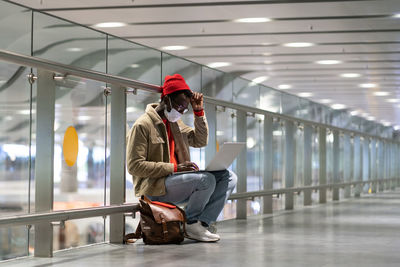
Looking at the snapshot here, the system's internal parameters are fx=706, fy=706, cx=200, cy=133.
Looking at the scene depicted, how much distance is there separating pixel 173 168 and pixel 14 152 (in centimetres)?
159

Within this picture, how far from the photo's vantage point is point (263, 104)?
1520 cm

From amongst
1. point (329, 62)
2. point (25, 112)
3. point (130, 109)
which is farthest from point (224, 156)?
point (329, 62)

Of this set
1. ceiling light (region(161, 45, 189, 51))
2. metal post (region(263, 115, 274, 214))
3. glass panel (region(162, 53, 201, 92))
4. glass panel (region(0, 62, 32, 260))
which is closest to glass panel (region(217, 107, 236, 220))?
glass panel (region(162, 53, 201, 92))

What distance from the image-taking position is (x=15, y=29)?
613 centimetres

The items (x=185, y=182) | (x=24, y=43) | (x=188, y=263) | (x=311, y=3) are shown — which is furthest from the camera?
(x=311, y=3)

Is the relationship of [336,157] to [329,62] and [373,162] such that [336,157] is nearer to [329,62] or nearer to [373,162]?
[329,62]

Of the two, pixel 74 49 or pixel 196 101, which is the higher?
pixel 74 49

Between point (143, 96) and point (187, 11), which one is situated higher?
point (187, 11)

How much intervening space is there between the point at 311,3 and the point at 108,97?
11.4 ft

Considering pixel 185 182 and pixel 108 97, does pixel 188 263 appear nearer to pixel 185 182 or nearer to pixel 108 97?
pixel 185 182

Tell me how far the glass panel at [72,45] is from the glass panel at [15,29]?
0.33m

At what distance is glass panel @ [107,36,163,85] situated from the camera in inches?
313

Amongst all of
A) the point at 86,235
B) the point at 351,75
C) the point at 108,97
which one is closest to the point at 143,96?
the point at 108,97

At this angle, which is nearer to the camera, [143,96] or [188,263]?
[188,263]
